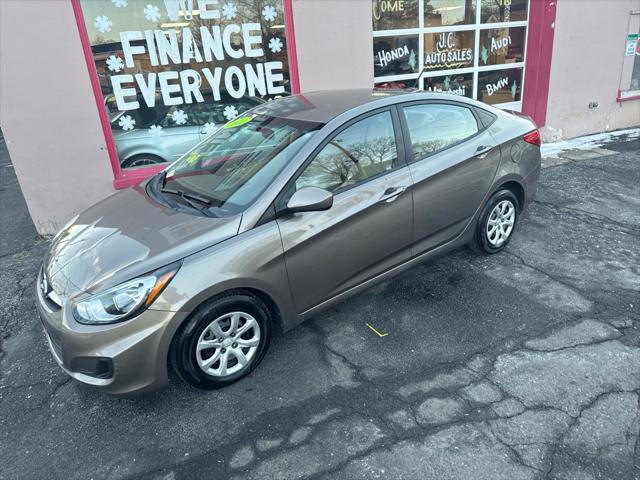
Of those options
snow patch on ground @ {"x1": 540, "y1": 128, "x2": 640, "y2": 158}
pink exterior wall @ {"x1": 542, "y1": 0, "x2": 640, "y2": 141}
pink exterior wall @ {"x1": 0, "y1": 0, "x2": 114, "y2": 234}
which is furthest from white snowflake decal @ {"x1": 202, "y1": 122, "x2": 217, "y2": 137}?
pink exterior wall @ {"x1": 542, "y1": 0, "x2": 640, "y2": 141}

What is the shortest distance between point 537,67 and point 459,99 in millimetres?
5152

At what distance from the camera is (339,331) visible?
11.7ft

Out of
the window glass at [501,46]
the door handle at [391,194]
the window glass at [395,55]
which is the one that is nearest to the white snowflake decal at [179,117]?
the window glass at [395,55]

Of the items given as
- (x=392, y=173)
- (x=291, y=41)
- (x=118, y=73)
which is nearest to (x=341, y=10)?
(x=291, y=41)

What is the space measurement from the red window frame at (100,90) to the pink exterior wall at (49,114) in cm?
6

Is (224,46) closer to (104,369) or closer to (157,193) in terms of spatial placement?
(157,193)

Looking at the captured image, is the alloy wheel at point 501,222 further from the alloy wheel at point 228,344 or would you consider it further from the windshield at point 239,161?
the alloy wheel at point 228,344

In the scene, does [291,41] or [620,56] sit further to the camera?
[620,56]

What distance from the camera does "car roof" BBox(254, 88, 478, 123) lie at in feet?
11.4

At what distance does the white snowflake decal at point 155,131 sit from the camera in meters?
6.18

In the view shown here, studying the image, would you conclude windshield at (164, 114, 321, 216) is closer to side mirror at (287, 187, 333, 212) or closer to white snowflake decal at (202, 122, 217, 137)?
side mirror at (287, 187, 333, 212)

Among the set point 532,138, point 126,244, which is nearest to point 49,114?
point 126,244

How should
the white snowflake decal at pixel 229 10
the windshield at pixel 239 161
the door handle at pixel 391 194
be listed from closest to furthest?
the windshield at pixel 239 161 < the door handle at pixel 391 194 < the white snowflake decal at pixel 229 10

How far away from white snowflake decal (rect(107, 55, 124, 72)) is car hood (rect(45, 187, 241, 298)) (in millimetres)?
3173
